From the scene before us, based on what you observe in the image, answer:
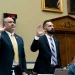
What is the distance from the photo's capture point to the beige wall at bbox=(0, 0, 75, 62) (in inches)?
255

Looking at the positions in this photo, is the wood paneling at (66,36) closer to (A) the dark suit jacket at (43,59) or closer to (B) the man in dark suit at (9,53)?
(A) the dark suit jacket at (43,59)

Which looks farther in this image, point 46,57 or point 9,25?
point 46,57

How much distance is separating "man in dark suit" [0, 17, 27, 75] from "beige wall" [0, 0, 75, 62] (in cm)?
307

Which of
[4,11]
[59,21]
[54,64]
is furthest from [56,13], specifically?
[54,64]

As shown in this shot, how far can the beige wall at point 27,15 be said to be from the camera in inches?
255

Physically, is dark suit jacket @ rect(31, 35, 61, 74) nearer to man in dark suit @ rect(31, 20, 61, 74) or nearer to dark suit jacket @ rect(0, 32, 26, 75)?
man in dark suit @ rect(31, 20, 61, 74)

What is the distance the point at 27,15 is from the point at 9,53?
3.69 m

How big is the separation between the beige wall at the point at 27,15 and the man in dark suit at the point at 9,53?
121 inches

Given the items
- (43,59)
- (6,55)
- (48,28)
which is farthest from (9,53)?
(48,28)

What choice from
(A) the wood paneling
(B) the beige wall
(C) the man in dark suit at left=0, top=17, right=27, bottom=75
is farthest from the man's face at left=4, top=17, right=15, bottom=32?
(A) the wood paneling

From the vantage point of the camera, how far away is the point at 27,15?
265 inches

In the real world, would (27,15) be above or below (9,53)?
above

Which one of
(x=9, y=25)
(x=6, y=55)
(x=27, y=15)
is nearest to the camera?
(x=6, y=55)

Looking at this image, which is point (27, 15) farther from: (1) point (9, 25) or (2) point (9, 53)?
(2) point (9, 53)
